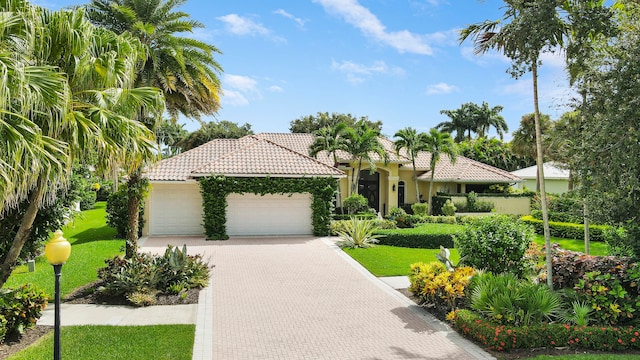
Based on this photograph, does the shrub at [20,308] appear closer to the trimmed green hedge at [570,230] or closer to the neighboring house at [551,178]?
the trimmed green hedge at [570,230]

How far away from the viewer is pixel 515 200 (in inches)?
1179

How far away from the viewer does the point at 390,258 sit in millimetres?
15805

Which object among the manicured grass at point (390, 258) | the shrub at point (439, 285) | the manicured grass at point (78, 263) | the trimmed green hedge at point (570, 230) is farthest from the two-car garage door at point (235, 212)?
the trimmed green hedge at point (570, 230)

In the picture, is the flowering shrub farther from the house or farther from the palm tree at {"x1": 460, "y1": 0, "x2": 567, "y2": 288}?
the house

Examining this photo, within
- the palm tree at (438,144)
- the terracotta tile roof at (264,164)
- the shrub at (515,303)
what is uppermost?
the palm tree at (438,144)

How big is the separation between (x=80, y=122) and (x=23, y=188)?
5.30 feet

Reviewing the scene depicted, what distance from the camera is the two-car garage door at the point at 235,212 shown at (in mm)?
20672

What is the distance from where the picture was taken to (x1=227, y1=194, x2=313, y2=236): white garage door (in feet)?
67.6

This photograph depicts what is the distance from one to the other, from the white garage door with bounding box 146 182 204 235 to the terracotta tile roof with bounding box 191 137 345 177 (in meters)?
1.58

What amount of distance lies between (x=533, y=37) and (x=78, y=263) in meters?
15.0

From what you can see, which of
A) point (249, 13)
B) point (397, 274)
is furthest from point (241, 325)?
point (249, 13)

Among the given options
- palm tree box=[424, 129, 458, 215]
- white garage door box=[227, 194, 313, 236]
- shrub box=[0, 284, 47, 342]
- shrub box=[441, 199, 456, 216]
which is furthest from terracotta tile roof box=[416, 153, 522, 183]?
shrub box=[0, 284, 47, 342]

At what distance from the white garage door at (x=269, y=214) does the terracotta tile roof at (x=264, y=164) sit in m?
1.28

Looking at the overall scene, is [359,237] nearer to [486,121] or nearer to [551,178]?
[551,178]
